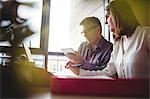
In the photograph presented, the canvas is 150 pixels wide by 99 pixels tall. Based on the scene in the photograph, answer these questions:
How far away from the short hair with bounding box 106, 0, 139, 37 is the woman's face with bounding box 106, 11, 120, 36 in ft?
0.04

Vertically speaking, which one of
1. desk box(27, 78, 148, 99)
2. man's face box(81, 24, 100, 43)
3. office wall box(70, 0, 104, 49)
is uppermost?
office wall box(70, 0, 104, 49)

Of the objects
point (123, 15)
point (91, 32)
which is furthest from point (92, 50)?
point (123, 15)

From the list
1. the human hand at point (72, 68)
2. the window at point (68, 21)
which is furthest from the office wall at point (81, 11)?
the human hand at point (72, 68)

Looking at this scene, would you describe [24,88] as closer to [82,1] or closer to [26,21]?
[26,21]

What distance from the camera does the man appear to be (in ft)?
3.10

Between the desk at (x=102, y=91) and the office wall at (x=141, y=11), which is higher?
the office wall at (x=141, y=11)

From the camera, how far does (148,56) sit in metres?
0.96

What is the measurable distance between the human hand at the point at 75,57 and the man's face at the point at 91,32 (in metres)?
0.08

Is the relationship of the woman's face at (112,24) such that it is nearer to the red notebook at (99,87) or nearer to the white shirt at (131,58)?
the white shirt at (131,58)

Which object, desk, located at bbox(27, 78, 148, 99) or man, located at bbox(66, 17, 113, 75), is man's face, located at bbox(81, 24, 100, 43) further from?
desk, located at bbox(27, 78, 148, 99)

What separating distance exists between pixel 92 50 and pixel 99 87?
15 cm

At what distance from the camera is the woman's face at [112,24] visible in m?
0.97

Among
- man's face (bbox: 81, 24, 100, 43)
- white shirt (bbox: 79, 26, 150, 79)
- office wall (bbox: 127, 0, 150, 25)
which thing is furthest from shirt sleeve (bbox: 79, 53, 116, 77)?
office wall (bbox: 127, 0, 150, 25)

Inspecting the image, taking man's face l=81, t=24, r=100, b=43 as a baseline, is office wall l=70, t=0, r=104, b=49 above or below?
above
